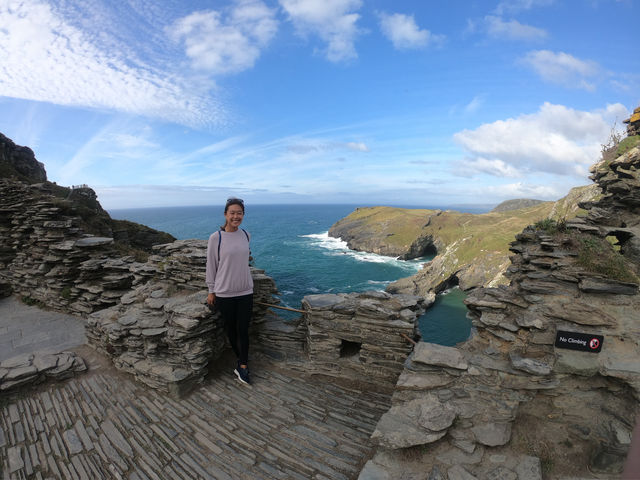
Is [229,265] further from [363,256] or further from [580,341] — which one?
[363,256]

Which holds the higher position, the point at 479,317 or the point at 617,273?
the point at 617,273

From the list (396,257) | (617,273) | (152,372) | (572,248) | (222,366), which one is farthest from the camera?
(396,257)

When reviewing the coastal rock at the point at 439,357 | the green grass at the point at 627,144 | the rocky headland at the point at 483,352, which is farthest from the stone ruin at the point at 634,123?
the coastal rock at the point at 439,357

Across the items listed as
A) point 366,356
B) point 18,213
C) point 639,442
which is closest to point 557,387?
point 366,356

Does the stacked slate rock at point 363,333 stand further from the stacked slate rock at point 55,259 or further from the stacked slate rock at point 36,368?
the stacked slate rock at point 55,259

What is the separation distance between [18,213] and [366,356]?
20854 mm

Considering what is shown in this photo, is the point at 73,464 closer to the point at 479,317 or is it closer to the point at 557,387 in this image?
the point at 479,317

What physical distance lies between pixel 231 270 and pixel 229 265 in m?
0.14

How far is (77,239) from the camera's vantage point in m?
15.0

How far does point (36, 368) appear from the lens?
8195 millimetres

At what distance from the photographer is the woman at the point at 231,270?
269 inches

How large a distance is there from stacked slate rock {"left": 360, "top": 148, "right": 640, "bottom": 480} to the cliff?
22885 millimetres

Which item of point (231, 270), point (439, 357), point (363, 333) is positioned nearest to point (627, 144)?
point (439, 357)

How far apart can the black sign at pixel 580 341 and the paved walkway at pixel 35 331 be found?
47.4 feet
